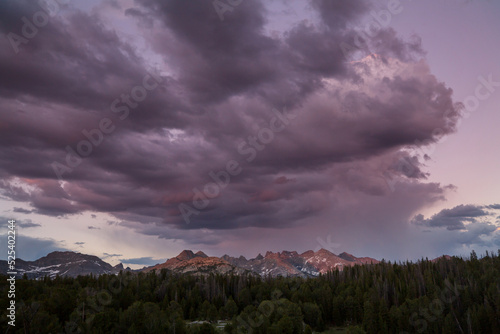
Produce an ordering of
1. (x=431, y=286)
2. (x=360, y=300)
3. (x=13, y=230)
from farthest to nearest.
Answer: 1. (x=431, y=286)
2. (x=360, y=300)
3. (x=13, y=230)

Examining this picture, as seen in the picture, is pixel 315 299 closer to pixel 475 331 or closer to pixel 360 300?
pixel 360 300

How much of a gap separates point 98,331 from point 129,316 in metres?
19.4

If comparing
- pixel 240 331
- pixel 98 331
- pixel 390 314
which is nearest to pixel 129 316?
pixel 98 331

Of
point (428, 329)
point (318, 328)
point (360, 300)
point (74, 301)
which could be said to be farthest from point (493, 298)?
point (74, 301)

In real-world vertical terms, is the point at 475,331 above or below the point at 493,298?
below

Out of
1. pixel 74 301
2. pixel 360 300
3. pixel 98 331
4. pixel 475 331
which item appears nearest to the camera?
pixel 98 331

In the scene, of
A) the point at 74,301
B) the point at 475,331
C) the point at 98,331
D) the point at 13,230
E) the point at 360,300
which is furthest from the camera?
the point at 360,300

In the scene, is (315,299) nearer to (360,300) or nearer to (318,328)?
(360,300)

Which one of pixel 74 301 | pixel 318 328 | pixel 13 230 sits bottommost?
pixel 318 328

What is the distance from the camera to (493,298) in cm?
15075

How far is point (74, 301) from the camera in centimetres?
16262

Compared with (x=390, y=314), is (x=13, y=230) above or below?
above

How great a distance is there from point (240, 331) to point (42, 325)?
2318 inches

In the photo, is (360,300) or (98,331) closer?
(98,331)
